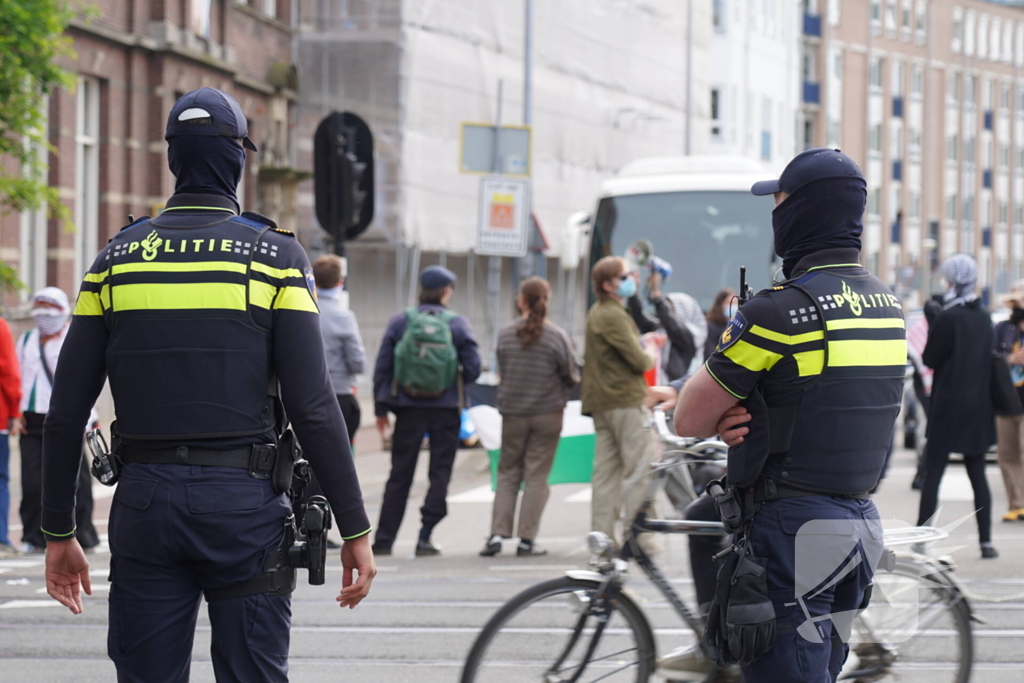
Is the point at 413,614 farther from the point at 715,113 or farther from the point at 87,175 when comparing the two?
the point at 715,113

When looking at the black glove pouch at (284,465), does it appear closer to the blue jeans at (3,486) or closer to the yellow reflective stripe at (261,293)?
the yellow reflective stripe at (261,293)

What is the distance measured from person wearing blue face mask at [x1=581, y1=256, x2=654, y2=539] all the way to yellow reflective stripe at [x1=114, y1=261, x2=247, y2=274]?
612 cm

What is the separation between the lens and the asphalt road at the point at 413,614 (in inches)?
255

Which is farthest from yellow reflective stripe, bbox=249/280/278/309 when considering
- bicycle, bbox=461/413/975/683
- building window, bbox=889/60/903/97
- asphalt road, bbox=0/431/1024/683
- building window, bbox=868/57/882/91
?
building window, bbox=889/60/903/97

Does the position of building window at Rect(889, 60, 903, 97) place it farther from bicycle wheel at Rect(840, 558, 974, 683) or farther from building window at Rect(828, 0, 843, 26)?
bicycle wheel at Rect(840, 558, 974, 683)

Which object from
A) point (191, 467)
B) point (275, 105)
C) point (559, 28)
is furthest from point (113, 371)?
point (559, 28)

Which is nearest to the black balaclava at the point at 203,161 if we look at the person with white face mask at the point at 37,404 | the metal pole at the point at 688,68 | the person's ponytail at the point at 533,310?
the person's ponytail at the point at 533,310

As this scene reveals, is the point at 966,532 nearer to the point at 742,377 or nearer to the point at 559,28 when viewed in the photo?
the point at 742,377

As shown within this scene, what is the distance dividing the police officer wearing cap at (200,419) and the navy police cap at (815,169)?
1.27m

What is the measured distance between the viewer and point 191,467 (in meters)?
3.44

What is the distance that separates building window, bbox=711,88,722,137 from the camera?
52062mm

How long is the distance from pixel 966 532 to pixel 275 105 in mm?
18455

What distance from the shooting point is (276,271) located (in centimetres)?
352

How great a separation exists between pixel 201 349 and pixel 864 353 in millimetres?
1648
